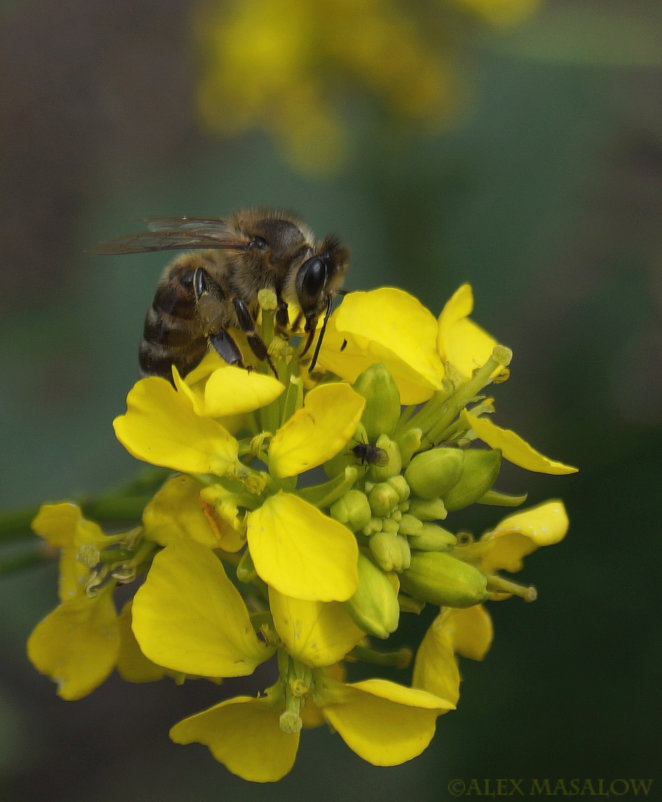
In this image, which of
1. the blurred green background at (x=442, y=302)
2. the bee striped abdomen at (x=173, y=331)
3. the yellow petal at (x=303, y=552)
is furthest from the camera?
the blurred green background at (x=442, y=302)

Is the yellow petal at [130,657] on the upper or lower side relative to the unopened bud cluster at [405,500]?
lower

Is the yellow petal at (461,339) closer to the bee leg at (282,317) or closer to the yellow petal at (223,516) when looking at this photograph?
the bee leg at (282,317)

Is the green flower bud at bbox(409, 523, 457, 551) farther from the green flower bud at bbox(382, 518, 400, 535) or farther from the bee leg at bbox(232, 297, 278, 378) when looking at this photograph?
the bee leg at bbox(232, 297, 278, 378)

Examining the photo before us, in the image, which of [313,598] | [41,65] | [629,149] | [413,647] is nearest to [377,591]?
[313,598]

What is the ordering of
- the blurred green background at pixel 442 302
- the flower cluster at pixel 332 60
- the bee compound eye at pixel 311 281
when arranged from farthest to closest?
the flower cluster at pixel 332 60 < the blurred green background at pixel 442 302 < the bee compound eye at pixel 311 281

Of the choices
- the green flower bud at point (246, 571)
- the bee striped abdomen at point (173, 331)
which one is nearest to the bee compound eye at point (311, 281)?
the bee striped abdomen at point (173, 331)

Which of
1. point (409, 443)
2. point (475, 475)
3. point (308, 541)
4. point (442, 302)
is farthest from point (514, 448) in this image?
point (442, 302)

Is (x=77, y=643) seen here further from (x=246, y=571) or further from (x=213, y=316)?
(x=213, y=316)
